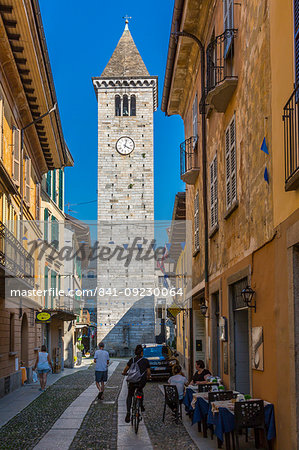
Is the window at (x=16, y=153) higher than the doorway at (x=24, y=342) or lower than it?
higher

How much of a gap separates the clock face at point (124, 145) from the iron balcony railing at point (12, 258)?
40.7 metres

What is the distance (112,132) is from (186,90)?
41.2 meters

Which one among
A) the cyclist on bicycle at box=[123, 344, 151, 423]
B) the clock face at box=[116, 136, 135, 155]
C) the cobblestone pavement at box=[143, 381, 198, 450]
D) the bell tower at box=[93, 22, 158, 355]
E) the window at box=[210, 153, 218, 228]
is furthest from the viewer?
the clock face at box=[116, 136, 135, 155]

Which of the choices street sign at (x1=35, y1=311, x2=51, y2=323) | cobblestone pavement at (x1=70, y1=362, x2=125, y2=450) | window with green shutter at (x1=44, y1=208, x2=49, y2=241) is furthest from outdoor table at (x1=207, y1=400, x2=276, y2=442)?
window with green shutter at (x1=44, y1=208, x2=49, y2=241)

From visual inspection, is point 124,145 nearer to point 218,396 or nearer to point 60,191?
point 60,191

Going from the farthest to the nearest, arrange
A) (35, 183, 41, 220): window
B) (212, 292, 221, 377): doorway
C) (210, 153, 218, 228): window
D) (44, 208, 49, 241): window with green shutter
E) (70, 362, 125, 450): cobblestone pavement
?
(44, 208, 49, 241): window with green shutter < (35, 183, 41, 220): window < (212, 292, 221, 377): doorway < (210, 153, 218, 228): window < (70, 362, 125, 450): cobblestone pavement

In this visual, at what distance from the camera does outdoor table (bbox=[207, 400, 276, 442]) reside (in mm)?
8406

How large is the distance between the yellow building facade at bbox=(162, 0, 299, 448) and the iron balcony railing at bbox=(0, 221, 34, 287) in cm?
493

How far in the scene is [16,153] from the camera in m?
19.7

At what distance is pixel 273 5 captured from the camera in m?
8.38

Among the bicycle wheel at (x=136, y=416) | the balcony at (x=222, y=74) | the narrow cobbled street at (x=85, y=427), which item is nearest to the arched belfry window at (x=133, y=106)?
the narrow cobbled street at (x=85, y=427)

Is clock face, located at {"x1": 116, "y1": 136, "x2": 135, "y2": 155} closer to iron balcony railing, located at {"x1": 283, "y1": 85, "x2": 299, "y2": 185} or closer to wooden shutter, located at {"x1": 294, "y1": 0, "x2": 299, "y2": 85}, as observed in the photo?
iron balcony railing, located at {"x1": 283, "y1": 85, "x2": 299, "y2": 185}

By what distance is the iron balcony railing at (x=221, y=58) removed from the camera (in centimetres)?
1169

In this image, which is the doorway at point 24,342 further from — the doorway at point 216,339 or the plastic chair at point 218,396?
the plastic chair at point 218,396
